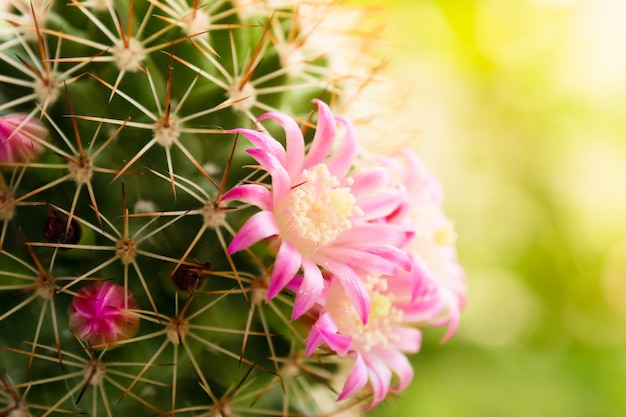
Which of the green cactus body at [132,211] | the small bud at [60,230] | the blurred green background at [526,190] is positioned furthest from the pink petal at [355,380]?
the blurred green background at [526,190]

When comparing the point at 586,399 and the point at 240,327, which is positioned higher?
the point at 240,327

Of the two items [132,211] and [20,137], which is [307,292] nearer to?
[132,211]

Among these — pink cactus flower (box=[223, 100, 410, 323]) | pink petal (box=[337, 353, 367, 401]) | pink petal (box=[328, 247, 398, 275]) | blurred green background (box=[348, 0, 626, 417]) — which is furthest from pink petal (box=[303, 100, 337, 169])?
blurred green background (box=[348, 0, 626, 417])

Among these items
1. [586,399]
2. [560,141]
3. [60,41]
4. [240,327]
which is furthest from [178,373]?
[560,141]

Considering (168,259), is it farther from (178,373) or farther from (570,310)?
(570,310)

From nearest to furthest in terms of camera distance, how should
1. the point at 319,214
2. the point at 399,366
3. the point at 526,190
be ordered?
the point at 319,214 → the point at 399,366 → the point at 526,190

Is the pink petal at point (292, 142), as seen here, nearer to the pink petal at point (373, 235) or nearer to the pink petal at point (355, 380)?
the pink petal at point (373, 235)

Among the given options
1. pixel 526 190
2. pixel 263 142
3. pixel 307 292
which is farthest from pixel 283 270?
pixel 526 190

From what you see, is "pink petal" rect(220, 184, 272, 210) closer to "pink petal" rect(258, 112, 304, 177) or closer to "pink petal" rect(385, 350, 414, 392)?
"pink petal" rect(258, 112, 304, 177)
